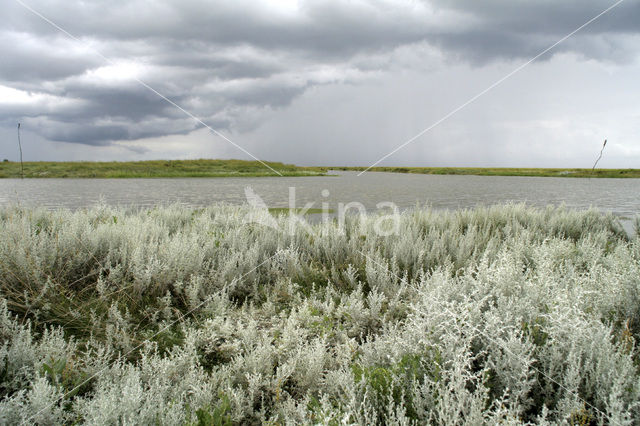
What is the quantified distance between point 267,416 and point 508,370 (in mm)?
1723

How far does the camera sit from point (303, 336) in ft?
10.5

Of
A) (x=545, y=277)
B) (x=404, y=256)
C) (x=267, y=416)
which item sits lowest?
(x=267, y=416)

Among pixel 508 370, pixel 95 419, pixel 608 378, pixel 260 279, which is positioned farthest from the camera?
pixel 260 279

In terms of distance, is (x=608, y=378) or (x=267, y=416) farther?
(x=267, y=416)

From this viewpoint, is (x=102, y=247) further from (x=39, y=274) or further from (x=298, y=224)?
(x=298, y=224)

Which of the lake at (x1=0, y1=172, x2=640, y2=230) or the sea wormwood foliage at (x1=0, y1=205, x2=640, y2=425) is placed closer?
the sea wormwood foliage at (x1=0, y1=205, x2=640, y2=425)

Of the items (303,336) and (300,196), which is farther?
(300,196)

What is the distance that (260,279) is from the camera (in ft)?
16.6

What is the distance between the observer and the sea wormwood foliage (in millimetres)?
2143

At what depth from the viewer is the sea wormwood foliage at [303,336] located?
2143 millimetres

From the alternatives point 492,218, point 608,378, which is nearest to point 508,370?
point 608,378

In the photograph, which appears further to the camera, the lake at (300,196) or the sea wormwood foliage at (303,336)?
the lake at (300,196)

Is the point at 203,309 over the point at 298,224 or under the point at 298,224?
under

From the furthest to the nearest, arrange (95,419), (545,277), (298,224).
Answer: (298,224) → (545,277) → (95,419)
